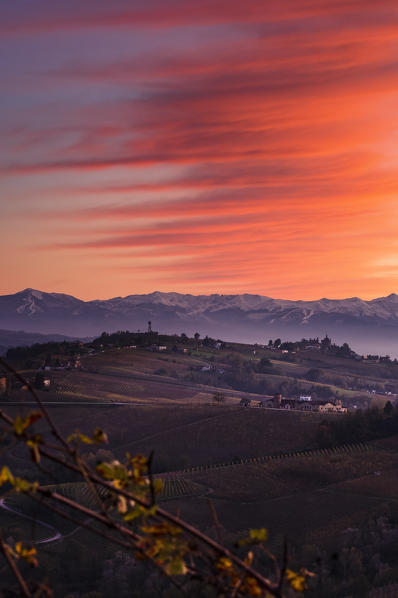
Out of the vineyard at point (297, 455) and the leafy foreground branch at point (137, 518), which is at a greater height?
the leafy foreground branch at point (137, 518)

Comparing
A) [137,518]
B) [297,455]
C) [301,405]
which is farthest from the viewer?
[301,405]

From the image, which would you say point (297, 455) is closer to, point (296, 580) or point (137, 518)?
point (296, 580)

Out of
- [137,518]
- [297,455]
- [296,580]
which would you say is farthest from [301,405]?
[137,518]

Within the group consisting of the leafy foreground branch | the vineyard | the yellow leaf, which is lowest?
the vineyard

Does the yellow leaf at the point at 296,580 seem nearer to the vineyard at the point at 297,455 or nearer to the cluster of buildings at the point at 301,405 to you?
the vineyard at the point at 297,455

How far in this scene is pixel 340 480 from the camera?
184ft

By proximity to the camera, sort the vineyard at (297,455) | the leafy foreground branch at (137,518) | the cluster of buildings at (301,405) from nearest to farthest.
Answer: the leafy foreground branch at (137,518)
the vineyard at (297,455)
the cluster of buildings at (301,405)

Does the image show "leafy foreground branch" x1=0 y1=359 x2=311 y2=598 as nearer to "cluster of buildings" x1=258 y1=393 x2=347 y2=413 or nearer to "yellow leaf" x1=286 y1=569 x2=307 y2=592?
"yellow leaf" x1=286 y1=569 x2=307 y2=592

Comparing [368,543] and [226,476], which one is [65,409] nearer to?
[226,476]

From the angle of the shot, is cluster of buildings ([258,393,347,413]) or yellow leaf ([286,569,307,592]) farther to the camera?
cluster of buildings ([258,393,347,413])

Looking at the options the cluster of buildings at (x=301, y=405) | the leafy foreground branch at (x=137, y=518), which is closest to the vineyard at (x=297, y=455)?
the cluster of buildings at (x=301, y=405)

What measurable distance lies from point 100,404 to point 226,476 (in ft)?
140

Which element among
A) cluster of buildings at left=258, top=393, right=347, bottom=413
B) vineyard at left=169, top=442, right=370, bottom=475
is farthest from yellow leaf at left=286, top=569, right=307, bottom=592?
cluster of buildings at left=258, top=393, right=347, bottom=413

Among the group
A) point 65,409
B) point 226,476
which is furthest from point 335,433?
point 65,409
